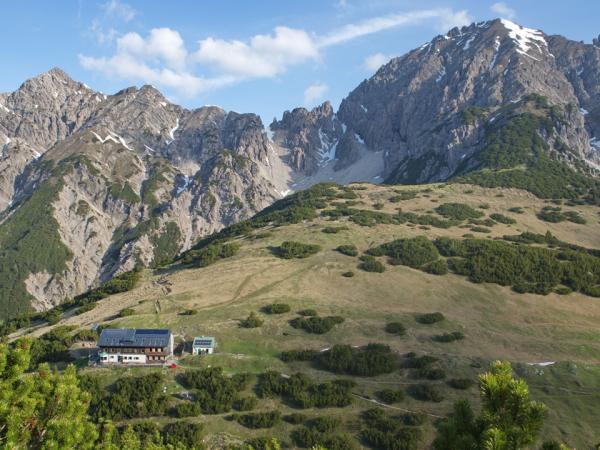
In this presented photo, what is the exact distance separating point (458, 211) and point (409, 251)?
45.5m

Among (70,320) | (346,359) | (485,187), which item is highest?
(485,187)

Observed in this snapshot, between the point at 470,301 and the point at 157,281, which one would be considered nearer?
the point at 470,301

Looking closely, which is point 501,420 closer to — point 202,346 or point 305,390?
point 305,390

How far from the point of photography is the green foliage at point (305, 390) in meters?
59.2

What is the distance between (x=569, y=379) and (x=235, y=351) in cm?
4312

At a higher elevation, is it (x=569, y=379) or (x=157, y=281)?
(x=157, y=281)

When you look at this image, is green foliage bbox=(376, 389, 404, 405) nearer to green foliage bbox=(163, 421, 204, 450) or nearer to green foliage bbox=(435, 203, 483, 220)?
green foliage bbox=(163, 421, 204, 450)

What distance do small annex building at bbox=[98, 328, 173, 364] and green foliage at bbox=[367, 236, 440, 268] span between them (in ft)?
169

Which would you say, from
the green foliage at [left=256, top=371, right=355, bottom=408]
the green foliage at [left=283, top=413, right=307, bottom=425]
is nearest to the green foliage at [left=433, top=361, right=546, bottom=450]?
the green foliage at [left=283, top=413, right=307, bottom=425]

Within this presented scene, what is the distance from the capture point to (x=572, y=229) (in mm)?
136000

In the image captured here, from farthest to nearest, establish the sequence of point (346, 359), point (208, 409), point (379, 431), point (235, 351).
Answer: point (235, 351)
point (346, 359)
point (208, 409)
point (379, 431)

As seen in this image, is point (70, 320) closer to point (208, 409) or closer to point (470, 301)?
point (208, 409)

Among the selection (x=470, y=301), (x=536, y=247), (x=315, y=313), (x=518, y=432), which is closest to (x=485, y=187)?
(x=536, y=247)

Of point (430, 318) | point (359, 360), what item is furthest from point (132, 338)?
point (430, 318)
